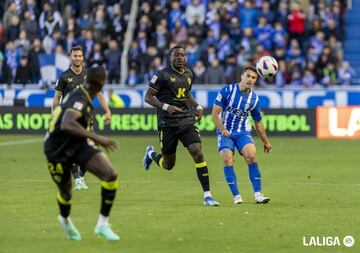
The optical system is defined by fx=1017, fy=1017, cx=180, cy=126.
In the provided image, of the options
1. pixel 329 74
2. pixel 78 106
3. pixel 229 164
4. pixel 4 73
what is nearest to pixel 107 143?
pixel 78 106

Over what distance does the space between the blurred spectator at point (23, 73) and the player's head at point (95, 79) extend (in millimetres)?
22292

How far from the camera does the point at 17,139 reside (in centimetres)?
2933

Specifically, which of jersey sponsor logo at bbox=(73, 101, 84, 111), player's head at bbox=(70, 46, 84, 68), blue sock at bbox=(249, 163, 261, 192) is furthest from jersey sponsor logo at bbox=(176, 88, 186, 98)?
jersey sponsor logo at bbox=(73, 101, 84, 111)

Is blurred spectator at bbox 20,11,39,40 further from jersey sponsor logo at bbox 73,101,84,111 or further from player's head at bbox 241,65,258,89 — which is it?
jersey sponsor logo at bbox 73,101,84,111

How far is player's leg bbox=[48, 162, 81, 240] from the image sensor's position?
37.3ft

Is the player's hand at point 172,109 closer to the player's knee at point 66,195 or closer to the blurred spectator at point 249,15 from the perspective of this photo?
the player's knee at point 66,195

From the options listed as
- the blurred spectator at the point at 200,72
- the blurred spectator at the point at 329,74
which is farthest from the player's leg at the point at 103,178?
the blurred spectator at the point at 329,74

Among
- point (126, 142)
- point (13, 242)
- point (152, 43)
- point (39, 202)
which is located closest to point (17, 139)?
point (126, 142)

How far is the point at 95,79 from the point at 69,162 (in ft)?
3.22

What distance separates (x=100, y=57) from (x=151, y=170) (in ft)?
42.8

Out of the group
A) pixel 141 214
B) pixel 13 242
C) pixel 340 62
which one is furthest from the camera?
pixel 340 62

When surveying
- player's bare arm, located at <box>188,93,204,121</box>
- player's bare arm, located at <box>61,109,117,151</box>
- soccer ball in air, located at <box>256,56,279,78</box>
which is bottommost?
player's bare arm, located at <box>188,93,204,121</box>

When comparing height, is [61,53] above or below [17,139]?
above

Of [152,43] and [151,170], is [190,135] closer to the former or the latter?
[151,170]
